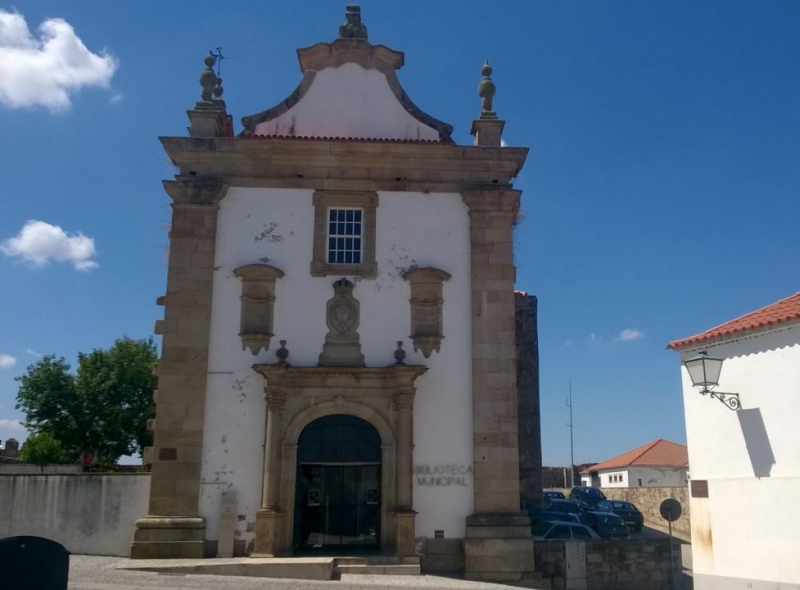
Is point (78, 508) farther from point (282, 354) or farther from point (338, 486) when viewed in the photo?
point (338, 486)

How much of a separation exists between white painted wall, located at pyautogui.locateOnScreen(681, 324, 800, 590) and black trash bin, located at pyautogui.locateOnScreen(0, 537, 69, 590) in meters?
8.61

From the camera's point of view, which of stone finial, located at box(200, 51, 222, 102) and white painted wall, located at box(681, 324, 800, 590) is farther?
stone finial, located at box(200, 51, 222, 102)

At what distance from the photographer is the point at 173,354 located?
580 inches

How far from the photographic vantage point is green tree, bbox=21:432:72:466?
31734 mm

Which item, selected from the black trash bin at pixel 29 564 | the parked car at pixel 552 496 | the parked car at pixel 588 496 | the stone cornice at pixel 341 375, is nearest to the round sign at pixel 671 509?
the stone cornice at pixel 341 375

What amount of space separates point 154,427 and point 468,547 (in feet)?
20.5

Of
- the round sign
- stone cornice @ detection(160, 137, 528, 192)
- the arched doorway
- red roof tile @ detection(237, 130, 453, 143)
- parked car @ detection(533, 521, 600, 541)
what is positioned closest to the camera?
the round sign

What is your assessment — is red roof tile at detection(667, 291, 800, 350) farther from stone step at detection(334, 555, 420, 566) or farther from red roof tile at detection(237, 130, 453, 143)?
red roof tile at detection(237, 130, 453, 143)

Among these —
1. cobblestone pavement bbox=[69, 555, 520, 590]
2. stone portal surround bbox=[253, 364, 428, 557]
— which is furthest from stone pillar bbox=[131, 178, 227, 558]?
stone portal surround bbox=[253, 364, 428, 557]

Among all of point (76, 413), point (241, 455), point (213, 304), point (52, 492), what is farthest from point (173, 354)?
point (76, 413)

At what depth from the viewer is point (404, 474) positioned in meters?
14.2

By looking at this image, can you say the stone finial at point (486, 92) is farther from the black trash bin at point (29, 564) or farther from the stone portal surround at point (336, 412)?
the black trash bin at point (29, 564)

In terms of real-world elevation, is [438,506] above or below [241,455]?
below

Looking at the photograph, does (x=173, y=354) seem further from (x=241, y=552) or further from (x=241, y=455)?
(x=241, y=552)
